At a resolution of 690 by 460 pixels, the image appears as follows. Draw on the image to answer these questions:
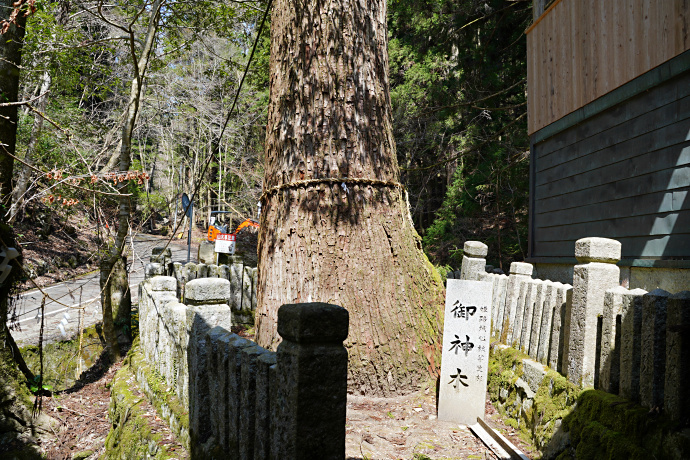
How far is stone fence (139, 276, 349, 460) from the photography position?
194 cm

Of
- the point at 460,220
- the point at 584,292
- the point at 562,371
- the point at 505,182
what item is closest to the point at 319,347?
the point at 584,292

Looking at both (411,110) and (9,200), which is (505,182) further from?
(9,200)

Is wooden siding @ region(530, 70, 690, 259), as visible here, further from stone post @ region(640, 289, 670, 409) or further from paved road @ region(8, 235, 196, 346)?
paved road @ region(8, 235, 196, 346)

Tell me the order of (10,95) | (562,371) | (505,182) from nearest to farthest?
(562,371) → (10,95) → (505,182)

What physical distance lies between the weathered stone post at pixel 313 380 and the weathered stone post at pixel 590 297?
254 cm

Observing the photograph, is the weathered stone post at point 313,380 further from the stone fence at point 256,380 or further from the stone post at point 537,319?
the stone post at point 537,319

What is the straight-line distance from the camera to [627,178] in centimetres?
621

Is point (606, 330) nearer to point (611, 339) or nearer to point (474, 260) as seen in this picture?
point (611, 339)

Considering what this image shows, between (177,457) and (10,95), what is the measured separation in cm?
418

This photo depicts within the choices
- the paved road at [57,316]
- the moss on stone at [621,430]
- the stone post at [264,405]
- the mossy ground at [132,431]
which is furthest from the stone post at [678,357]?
the paved road at [57,316]

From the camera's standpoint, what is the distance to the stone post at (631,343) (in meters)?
3.12

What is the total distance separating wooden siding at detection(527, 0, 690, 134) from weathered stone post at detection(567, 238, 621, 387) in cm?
289

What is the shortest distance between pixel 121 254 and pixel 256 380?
535 cm

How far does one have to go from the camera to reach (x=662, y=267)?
530 cm
